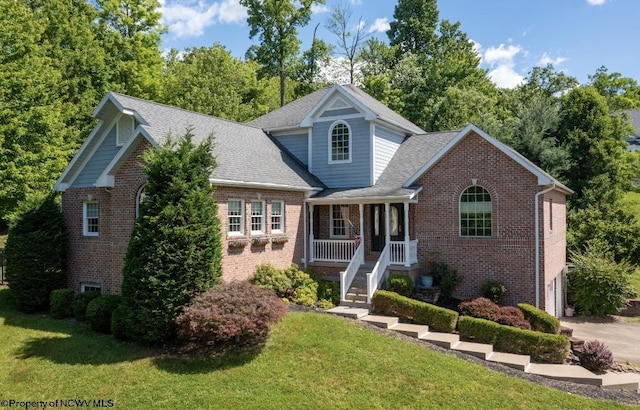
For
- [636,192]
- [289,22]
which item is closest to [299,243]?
[289,22]

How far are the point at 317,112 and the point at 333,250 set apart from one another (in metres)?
6.33

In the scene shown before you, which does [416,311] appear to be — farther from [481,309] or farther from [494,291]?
[494,291]

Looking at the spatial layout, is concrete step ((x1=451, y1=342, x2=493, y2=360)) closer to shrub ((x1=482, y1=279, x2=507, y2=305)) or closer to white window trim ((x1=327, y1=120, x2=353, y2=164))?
shrub ((x1=482, y1=279, x2=507, y2=305))

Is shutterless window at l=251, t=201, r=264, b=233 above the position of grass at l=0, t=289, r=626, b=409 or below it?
above

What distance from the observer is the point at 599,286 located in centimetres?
1938

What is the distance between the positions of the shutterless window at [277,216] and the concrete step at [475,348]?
804 cm

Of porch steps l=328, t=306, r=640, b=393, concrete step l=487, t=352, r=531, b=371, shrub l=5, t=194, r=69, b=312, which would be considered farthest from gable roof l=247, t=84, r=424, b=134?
concrete step l=487, t=352, r=531, b=371

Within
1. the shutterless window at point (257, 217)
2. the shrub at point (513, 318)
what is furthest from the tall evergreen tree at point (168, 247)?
the shrub at point (513, 318)

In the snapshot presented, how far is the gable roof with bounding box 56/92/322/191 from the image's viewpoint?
48.8ft

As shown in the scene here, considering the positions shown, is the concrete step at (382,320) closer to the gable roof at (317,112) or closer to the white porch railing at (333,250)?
the white porch railing at (333,250)

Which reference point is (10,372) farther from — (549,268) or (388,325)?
(549,268)

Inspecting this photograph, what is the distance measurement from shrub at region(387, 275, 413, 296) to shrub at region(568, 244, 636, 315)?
9131 millimetres

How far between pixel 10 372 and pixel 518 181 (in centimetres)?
1603

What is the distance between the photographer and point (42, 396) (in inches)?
388
